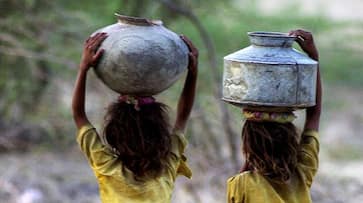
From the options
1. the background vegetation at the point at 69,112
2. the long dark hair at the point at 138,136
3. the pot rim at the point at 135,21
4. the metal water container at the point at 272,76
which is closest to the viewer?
the metal water container at the point at 272,76

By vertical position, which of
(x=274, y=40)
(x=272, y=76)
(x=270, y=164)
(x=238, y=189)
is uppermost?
(x=274, y=40)

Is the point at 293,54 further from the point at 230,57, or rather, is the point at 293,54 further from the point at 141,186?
the point at 141,186

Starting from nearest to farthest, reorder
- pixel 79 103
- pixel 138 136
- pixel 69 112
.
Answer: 1. pixel 138 136
2. pixel 79 103
3. pixel 69 112

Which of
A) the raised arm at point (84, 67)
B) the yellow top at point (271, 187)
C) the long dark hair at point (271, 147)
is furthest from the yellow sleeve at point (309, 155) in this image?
the raised arm at point (84, 67)

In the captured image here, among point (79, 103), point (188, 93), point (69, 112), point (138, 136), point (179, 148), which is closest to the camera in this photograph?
point (138, 136)

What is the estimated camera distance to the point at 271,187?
488 cm

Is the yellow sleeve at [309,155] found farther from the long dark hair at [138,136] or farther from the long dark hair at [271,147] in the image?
the long dark hair at [138,136]

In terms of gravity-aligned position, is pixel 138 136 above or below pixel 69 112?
above

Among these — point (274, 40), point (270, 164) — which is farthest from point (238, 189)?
point (274, 40)

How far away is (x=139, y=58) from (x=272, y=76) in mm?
597

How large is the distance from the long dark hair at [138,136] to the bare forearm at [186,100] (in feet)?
0.92

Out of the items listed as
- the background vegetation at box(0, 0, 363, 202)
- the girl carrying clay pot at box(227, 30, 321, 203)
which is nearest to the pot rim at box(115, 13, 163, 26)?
the girl carrying clay pot at box(227, 30, 321, 203)

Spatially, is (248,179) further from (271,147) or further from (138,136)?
(138,136)

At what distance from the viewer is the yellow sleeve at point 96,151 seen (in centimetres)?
502
